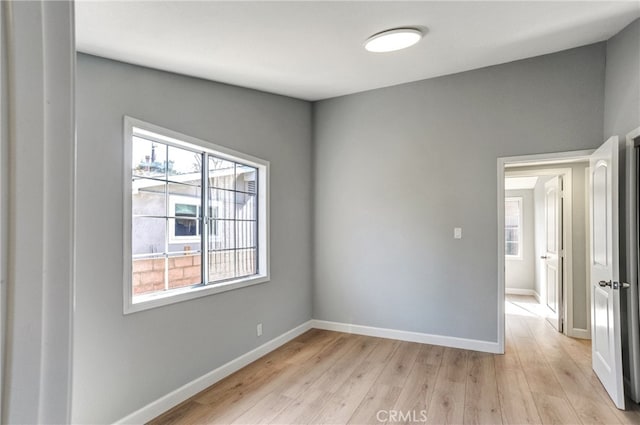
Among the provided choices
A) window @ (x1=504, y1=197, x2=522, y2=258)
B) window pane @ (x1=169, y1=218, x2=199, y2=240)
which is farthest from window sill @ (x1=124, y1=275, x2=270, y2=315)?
window @ (x1=504, y1=197, x2=522, y2=258)

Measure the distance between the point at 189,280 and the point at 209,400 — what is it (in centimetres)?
95

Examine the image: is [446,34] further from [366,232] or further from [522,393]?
[522,393]

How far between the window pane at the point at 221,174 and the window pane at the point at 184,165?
14 cm

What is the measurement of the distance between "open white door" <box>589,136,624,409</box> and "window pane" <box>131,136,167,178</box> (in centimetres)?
348

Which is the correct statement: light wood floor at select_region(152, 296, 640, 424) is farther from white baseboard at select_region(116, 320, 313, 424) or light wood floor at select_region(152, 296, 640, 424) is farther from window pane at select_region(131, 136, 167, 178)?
window pane at select_region(131, 136, 167, 178)

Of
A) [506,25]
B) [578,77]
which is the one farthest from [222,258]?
[578,77]

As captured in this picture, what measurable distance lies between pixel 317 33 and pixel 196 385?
9.54 feet

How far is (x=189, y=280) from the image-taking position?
284 cm

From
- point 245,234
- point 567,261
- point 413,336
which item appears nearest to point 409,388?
point 413,336

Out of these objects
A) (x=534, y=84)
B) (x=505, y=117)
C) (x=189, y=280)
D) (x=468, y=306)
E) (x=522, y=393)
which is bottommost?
(x=522, y=393)

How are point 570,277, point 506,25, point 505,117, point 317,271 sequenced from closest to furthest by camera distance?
point 506,25 → point 505,117 → point 570,277 → point 317,271

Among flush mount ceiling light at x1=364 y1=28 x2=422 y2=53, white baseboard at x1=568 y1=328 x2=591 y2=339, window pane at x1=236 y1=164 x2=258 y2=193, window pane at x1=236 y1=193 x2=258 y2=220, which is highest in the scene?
flush mount ceiling light at x1=364 y1=28 x2=422 y2=53

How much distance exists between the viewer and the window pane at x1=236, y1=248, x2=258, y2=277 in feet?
11.3

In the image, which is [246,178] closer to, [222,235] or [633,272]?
[222,235]
